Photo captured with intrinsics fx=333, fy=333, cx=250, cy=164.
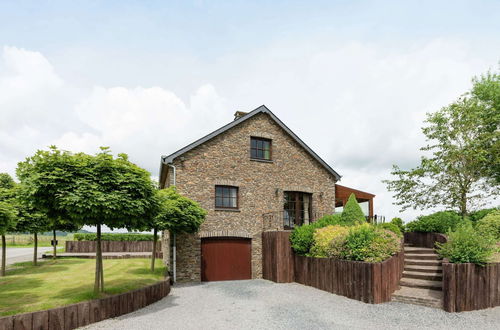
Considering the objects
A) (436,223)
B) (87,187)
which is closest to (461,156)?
(436,223)

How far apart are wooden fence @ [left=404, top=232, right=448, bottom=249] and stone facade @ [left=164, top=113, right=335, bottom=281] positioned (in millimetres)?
4303

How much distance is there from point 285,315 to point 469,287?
544 centimetres

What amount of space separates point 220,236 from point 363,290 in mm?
6876

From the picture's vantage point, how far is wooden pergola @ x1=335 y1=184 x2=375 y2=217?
2062 centimetres

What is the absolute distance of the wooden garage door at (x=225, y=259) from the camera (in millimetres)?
15102

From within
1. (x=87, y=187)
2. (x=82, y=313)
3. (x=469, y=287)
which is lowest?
(x=82, y=313)

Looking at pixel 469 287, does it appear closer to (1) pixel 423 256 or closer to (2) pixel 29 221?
(1) pixel 423 256

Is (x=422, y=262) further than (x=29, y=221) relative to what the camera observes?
No

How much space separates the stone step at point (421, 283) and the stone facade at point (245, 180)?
6.55 metres

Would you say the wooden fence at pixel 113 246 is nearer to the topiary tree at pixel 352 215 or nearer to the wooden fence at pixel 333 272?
the wooden fence at pixel 333 272

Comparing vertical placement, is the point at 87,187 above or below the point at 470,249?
above

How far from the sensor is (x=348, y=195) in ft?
68.1

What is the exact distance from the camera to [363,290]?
10.8 meters

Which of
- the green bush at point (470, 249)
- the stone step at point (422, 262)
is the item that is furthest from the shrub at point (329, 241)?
the green bush at point (470, 249)
